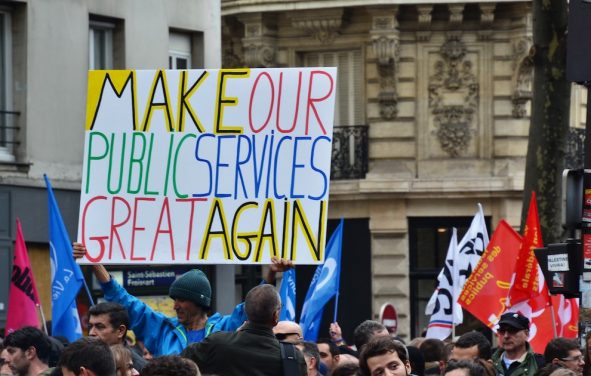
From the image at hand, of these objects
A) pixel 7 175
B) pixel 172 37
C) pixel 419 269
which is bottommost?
pixel 419 269

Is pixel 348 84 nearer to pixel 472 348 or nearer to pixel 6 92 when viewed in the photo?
pixel 6 92

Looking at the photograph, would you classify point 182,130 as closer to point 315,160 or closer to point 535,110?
point 315,160

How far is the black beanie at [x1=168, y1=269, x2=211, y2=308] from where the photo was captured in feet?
33.7

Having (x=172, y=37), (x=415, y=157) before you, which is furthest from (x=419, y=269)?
(x=172, y=37)

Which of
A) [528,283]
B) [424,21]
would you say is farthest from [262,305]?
[424,21]

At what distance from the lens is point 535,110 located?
20781mm

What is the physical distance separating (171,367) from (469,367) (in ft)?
10.2

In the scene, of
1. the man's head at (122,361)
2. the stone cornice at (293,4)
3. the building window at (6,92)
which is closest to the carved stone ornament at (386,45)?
the stone cornice at (293,4)

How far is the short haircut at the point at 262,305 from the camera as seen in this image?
30.4 feet

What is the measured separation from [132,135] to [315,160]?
55.6 inches

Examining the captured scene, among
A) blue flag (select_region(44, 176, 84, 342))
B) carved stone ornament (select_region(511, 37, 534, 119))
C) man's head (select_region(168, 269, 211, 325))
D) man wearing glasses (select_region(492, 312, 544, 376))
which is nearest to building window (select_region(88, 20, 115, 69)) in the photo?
blue flag (select_region(44, 176, 84, 342))

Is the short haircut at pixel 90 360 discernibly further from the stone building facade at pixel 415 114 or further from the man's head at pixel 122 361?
the stone building facade at pixel 415 114

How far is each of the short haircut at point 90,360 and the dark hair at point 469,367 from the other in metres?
2.79

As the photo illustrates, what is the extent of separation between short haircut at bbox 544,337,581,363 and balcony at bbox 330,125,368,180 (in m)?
22.3
